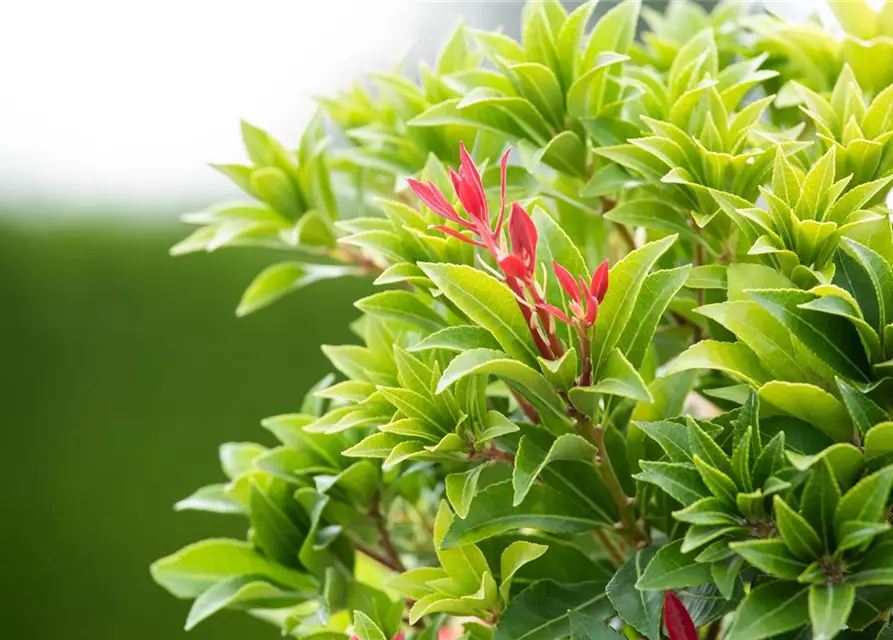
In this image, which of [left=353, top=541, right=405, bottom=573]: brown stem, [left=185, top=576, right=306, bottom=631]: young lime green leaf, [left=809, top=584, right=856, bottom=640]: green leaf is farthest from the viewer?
[left=353, top=541, right=405, bottom=573]: brown stem

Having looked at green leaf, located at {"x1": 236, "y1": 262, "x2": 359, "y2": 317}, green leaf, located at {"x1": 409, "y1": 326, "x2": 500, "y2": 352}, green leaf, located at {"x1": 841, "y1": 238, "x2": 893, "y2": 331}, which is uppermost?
green leaf, located at {"x1": 236, "y1": 262, "x2": 359, "y2": 317}

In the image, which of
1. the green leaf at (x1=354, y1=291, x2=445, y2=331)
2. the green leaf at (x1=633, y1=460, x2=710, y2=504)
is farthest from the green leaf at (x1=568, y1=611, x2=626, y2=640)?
the green leaf at (x1=354, y1=291, x2=445, y2=331)

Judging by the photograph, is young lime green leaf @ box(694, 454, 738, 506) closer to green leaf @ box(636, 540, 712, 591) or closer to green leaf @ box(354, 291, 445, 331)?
green leaf @ box(636, 540, 712, 591)

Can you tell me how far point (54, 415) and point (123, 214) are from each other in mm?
573

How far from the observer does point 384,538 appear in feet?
2.65

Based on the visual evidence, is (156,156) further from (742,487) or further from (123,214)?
(742,487)

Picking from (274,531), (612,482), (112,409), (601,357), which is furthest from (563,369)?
(112,409)

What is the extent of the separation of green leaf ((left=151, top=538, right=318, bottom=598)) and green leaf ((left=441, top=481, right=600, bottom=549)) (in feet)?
0.71

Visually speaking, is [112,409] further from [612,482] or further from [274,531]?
[612,482]

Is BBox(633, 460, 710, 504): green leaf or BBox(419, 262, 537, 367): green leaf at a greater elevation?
BBox(419, 262, 537, 367): green leaf

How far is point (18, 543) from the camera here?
2.52m

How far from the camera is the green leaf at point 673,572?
0.49 metres

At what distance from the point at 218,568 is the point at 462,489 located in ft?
0.94

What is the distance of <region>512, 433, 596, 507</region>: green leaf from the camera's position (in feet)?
1.66
